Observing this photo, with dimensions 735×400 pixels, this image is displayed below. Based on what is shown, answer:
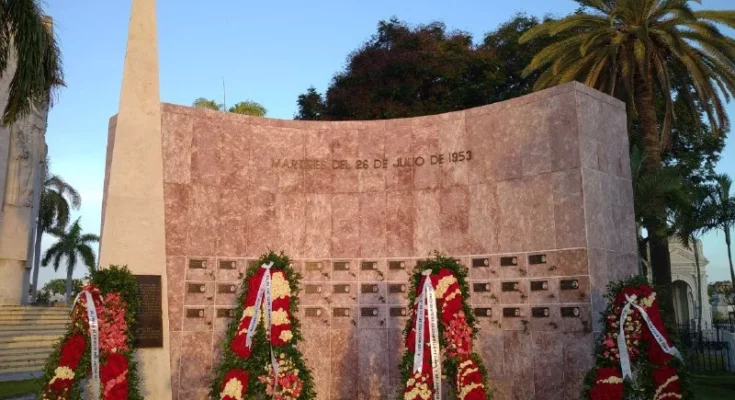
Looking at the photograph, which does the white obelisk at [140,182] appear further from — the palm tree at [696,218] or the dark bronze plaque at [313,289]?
the palm tree at [696,218]

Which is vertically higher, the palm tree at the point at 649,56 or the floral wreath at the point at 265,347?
the palm tree at the point at 649,56

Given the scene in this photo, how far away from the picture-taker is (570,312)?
47.2 ft

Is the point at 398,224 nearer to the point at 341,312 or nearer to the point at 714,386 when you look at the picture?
the point at 341,312

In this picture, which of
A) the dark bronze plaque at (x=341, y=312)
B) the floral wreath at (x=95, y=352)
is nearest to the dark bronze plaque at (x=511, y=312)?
the dark bronze plaque at (x=341, y=312)

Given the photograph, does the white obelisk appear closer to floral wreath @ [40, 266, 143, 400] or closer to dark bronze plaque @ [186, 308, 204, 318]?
dark bronze plaque @ [186, 308, 204, 318]

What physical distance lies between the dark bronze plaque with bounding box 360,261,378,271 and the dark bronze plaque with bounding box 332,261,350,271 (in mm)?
385

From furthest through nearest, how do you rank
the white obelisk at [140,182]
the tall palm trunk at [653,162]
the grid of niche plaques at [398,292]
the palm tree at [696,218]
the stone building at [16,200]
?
1. the stone building at [16,200]
2. the palm tree at [696,218]
3. the tall palm trunk at [653,162]
4. the white obelisk at [140,182]
5. the grid of niche plaques at [398,292]

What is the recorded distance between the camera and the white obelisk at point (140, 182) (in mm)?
14945

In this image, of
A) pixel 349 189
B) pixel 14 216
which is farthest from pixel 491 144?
pixel 14 216

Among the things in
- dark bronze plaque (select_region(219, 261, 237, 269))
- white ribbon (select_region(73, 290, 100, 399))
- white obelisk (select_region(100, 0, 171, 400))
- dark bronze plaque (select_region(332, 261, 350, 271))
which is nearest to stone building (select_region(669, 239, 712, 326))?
dark bronze plaque (select_region(332, 261, 350, 271))

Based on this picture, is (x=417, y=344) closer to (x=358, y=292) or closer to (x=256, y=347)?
(x=256, y=347)

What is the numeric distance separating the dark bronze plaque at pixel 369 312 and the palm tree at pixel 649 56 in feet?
46.7

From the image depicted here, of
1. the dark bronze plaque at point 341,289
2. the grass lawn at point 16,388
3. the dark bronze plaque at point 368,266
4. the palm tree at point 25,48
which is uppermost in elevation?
the palm tree at point 25,48

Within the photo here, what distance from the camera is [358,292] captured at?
17.0 m
